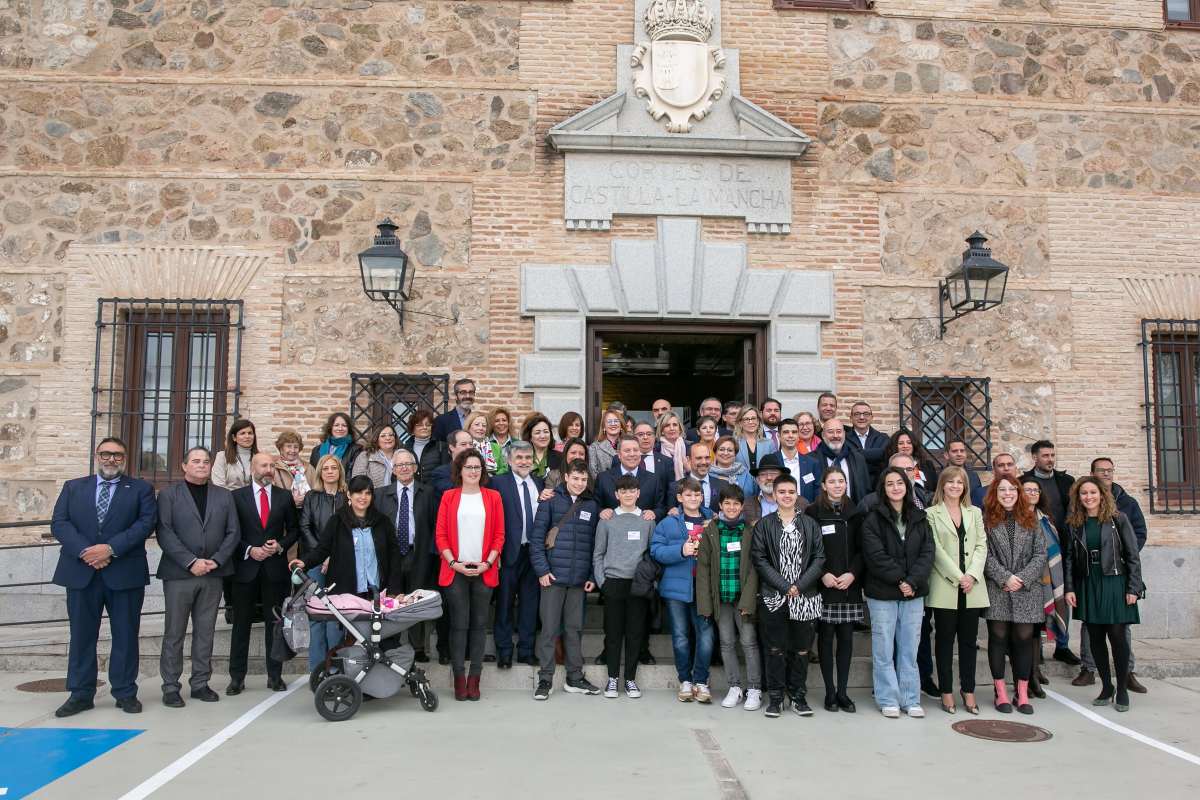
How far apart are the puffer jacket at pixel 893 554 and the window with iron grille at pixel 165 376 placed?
6.34m

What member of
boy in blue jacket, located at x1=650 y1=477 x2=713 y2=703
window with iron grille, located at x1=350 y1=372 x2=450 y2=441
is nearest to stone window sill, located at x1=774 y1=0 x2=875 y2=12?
window with iron grille, located at x1=350 y1=372 x2=450 y2=441

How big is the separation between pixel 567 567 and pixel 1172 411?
733 cm

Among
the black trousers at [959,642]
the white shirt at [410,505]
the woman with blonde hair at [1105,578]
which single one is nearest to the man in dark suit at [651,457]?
the white shirt at [410,505]

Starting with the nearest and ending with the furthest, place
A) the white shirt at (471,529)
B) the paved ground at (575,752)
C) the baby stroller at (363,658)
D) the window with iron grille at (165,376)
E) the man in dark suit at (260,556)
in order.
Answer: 1. the paved ground at (575,752)
2. the baby stroller at (363,658)
3. the white shirt at (471,529)
4. the man in dark suit at (260,556)
5. the window with iron grille at (165,376)

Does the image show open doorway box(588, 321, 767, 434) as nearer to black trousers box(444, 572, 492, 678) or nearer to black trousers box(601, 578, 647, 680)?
black trousers box(601, 578, 647, 680)

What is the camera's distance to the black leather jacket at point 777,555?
21.6 feet

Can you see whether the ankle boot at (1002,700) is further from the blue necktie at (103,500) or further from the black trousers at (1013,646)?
the blue necktie at (103,500)

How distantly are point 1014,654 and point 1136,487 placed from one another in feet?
14.1

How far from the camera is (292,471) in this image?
7.56m

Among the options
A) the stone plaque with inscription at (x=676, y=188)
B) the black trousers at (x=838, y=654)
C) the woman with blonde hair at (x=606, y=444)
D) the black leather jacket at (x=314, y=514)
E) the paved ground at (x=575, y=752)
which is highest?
the stone plaque with inscription at (x=676, y=188)

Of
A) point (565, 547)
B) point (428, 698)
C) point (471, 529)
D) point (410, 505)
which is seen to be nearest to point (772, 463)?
point (565, 547)

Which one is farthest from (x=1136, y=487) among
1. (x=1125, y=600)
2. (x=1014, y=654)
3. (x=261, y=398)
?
(x=261, y=398)

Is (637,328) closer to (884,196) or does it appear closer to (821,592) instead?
(884,196)

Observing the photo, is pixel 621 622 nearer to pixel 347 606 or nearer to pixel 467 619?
pixel 467 619
